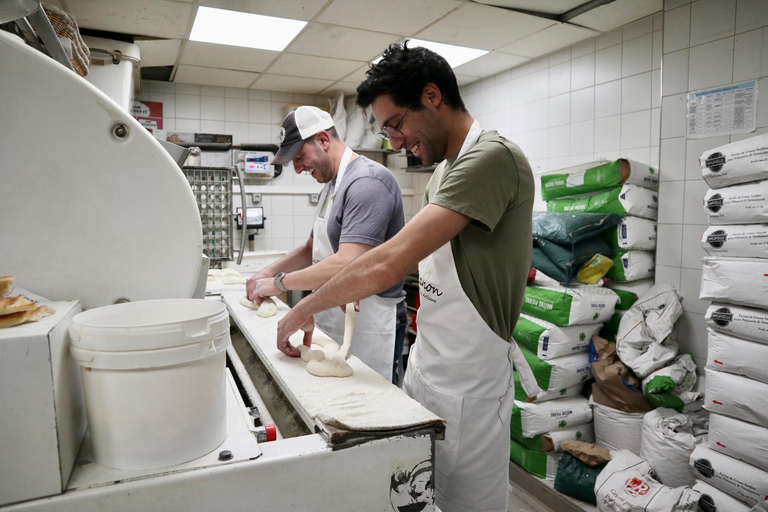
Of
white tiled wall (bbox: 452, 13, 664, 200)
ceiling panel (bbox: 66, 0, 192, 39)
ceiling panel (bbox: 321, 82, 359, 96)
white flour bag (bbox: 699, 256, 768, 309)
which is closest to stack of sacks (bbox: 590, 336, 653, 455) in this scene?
white flour bag (bbox: 699, 256, 768, 309)

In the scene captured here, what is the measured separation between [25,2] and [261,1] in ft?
7.85

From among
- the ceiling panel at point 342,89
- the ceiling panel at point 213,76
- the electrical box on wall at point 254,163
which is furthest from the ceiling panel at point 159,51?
the ceiling panel at point 342,89

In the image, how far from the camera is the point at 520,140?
13.3 feet

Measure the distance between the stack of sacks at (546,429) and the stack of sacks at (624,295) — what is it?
52 centimetres

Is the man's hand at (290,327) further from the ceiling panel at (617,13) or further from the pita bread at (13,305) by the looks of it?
the ceiling panel at (617,13)

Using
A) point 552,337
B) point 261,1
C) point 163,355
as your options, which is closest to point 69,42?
point 163,355

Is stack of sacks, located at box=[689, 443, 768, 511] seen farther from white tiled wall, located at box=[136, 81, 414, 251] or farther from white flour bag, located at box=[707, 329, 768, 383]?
white tiled wall, located at box=[136, 81, 414, 251]

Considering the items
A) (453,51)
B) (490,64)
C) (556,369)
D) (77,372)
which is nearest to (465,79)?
(490,64)

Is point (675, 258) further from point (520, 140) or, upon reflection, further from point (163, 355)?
point (163, 355)

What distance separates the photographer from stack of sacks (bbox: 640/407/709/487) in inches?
90.4

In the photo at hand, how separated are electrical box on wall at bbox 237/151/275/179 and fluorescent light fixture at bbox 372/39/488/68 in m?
1.88

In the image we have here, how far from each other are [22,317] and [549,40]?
3.63m

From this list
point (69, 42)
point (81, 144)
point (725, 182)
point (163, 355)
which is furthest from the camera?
point (725, 182)

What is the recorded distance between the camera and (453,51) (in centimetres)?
365
